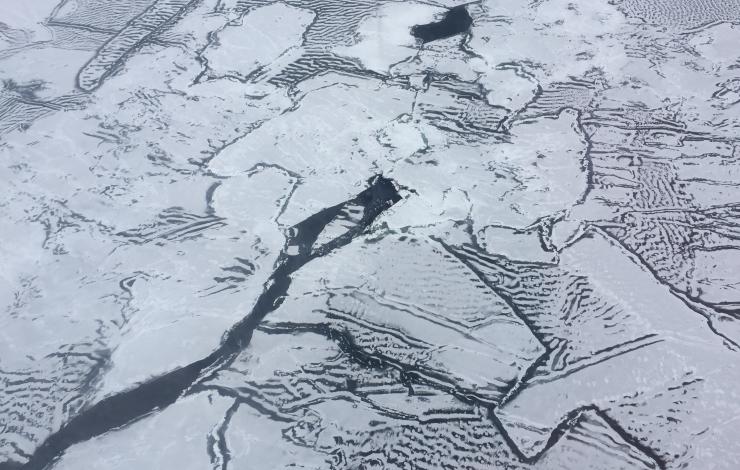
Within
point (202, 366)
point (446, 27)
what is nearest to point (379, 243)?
point (202, 366)

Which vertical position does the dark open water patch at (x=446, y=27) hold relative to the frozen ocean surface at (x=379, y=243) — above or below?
above

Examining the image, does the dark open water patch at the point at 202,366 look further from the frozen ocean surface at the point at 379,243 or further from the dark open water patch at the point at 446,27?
the dark open water patch at the point at 446,27

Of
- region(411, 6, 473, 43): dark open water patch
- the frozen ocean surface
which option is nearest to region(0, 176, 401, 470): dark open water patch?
the frozen ocean surface

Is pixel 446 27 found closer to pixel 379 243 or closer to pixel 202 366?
pixel 379 243

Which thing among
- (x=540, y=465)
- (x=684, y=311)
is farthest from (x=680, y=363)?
(x=540, y=465)

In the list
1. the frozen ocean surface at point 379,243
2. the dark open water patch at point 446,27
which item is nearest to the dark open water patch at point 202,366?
the frozen ocean surface at point 379,243

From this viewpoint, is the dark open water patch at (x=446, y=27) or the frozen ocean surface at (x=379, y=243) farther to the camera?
the dark open water patch at (x=446, y=27)

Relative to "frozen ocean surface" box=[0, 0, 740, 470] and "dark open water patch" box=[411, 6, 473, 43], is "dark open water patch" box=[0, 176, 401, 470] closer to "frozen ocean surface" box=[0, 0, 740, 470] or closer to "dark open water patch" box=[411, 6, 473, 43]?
"frozen ocean surface" box=[0, 0, 740, 470]

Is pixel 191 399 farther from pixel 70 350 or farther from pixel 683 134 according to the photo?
pixel 683 134
